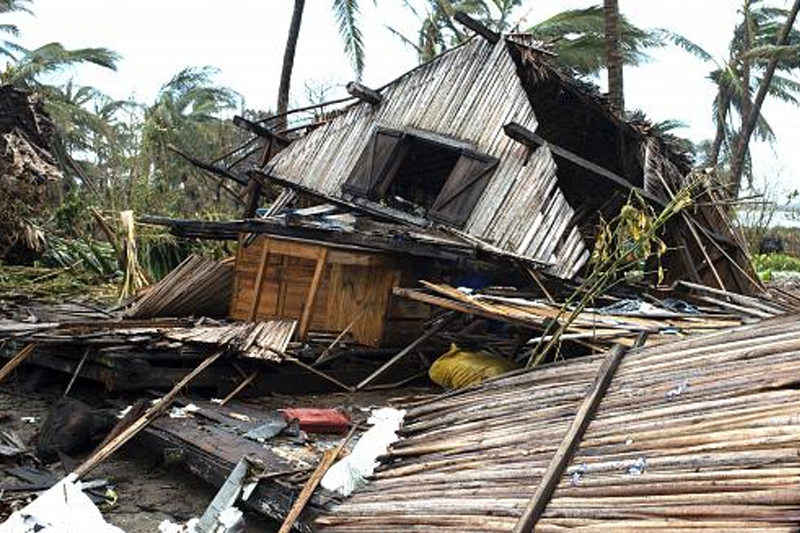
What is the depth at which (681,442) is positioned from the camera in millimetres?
3670

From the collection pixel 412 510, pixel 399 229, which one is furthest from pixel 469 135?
pixel 412 510

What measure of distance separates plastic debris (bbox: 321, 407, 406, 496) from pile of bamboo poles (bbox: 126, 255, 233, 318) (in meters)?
5.52

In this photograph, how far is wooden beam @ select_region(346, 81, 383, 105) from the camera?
12.6 metres

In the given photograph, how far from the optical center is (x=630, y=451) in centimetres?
381

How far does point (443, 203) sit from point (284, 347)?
368cm

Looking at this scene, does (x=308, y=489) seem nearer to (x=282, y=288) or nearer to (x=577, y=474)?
(x=577, y=474)

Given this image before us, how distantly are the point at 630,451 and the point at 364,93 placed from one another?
9.68 meters

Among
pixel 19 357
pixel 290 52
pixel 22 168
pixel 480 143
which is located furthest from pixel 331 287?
pixel 290 52

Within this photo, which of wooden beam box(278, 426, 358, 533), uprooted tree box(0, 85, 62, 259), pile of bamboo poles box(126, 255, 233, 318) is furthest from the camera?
uprooted tree box(0, 85, 62, 259)

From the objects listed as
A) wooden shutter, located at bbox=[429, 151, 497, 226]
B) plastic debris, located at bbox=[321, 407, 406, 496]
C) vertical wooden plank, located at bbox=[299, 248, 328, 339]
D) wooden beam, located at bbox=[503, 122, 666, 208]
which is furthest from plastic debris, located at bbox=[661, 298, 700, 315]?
vertical wooden plank, located at bbox=[299, 248, 328, 339]

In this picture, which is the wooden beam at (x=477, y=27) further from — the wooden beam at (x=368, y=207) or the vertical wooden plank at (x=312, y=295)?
the vertical wooden plank at (x=312, y=295)

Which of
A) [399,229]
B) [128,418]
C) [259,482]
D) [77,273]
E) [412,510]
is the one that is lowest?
[77,273]

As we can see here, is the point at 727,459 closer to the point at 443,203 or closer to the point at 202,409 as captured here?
the point at 202,409

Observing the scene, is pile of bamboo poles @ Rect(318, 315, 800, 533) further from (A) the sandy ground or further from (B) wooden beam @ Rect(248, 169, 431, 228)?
(B) wooden beam @ Rect(248, 169, 431, 228)
